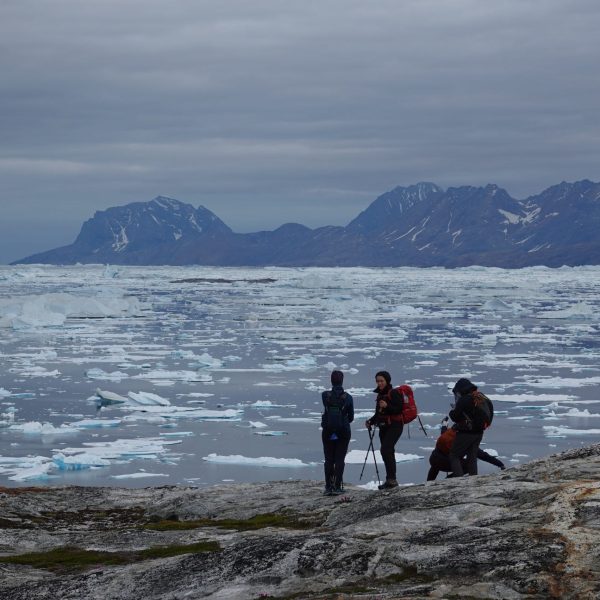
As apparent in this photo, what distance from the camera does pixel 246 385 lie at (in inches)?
1379

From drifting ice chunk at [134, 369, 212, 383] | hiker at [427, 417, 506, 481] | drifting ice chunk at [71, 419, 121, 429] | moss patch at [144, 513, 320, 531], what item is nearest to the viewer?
moss patch at [144, 513, 320, 531]

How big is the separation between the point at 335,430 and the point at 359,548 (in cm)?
440

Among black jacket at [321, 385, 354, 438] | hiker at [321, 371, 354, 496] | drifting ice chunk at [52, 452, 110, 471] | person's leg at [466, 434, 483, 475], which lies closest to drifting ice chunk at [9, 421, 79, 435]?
drifting ice chunk at [52, 452, 110, 471]

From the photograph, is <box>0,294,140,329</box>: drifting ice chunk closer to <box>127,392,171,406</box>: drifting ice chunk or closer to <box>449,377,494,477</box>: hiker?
<box>127,392,171,406</box>: drifting ice chunk

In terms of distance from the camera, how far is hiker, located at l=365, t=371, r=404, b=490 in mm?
13195

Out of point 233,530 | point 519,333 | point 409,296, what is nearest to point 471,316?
point 519,333

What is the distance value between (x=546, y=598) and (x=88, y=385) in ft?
94.7

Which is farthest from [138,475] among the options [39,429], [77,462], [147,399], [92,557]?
[92,557]

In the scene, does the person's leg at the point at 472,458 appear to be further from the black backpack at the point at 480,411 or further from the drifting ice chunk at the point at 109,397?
the drifting ice chunk at the point at 109,397

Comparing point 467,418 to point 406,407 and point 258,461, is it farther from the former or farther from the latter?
point 258,461

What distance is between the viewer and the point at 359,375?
3719 cm

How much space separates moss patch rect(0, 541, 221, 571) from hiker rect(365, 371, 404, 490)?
11.2ft

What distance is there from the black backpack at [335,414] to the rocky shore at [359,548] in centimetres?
93

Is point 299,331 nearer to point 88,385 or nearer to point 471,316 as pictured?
point 471,316
